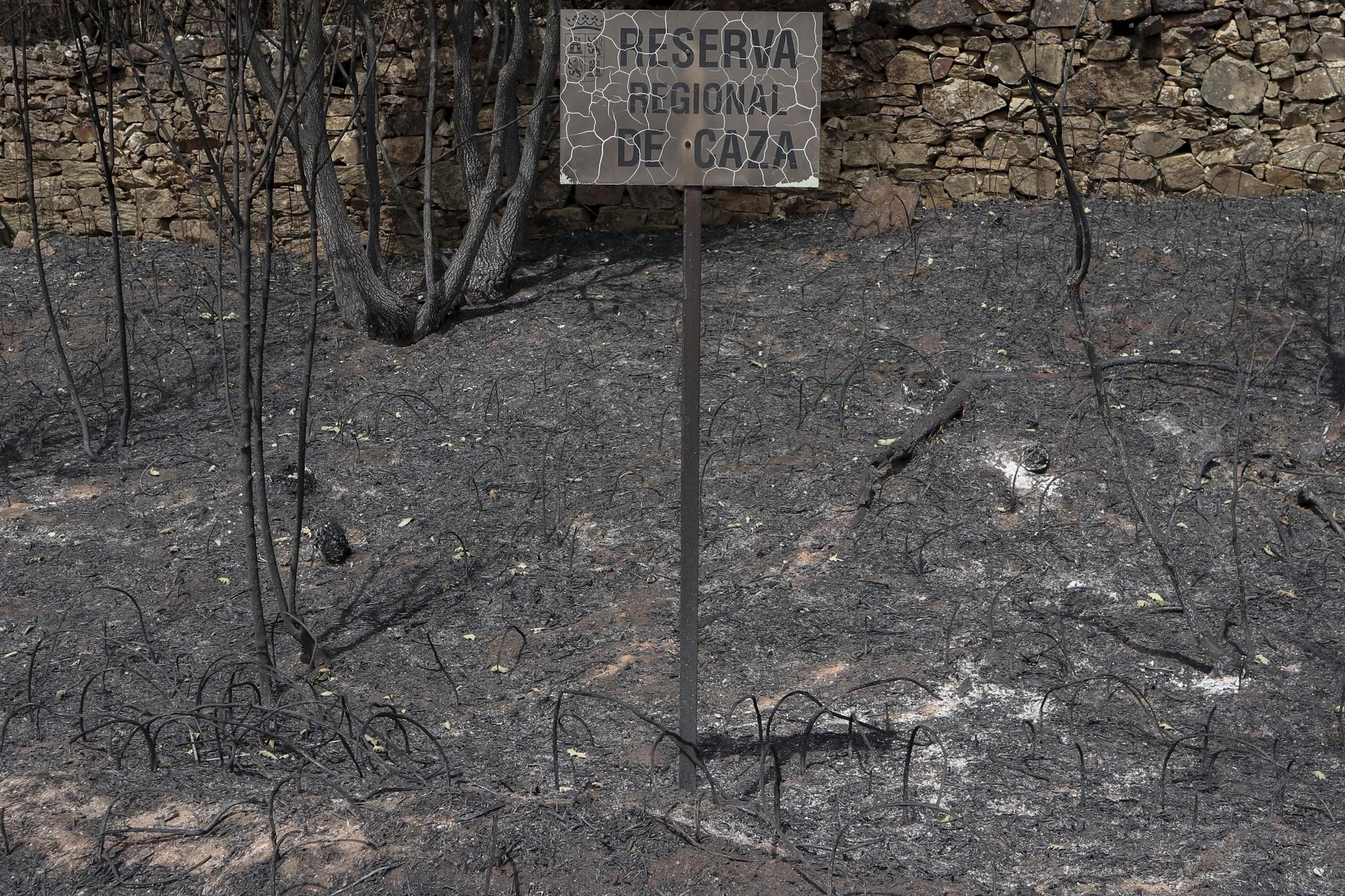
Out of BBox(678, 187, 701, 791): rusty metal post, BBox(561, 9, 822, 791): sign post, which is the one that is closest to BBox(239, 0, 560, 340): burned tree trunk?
BBox(561, 9, 822, 791): sign post

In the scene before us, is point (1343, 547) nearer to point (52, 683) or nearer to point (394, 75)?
point (52, 683)

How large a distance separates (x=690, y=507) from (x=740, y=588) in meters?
1.21

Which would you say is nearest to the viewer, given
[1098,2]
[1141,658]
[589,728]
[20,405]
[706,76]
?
[706,76]

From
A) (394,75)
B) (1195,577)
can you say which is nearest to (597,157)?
(1195,577)

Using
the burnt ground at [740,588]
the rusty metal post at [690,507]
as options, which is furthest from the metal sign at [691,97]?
the burnt ground at [740,588]

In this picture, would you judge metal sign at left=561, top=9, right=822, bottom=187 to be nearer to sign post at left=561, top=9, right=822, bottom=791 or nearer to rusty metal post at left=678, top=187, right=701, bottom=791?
sign post at left=561, top=9, right=822, bottom=791

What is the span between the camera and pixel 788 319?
6.09 meters

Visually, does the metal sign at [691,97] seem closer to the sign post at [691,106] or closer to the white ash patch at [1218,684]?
the sign post at [691,106]

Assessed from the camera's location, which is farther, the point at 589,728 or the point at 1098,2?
the point at 1098,2

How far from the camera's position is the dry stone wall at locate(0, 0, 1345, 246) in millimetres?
7195

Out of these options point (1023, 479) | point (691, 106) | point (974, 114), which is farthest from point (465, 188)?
point (691, 106)

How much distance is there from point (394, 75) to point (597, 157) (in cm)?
504

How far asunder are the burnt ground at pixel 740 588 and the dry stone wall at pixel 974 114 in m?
0.56

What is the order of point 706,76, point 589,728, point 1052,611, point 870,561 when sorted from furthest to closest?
point 870,561 → point 1052,611 → point 589,728 → point 706,76
